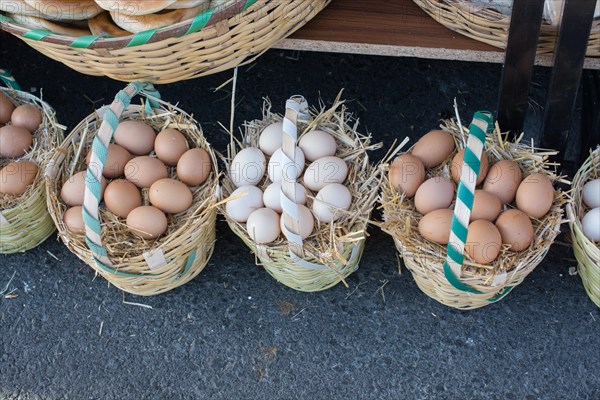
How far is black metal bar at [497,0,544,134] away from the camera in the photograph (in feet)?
5.83

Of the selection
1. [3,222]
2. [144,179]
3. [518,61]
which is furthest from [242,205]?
[518,61]

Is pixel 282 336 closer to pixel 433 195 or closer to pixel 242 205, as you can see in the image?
pixel 242 205

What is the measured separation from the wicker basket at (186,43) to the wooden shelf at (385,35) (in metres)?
0.08

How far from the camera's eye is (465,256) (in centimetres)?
181

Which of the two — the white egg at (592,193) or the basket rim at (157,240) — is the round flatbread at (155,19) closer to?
the basket rim at (157,240)

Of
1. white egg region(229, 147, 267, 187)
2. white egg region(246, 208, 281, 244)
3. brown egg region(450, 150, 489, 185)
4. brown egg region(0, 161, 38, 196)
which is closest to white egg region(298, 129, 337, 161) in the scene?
white egg region(229, 147, 267, 187)

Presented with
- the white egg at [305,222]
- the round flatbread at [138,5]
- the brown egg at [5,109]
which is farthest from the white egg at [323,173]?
the brown egg at [5,109]

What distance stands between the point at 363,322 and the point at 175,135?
0.78m

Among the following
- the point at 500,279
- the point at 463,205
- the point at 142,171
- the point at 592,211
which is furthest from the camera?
the point at 142,171

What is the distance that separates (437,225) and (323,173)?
35cm

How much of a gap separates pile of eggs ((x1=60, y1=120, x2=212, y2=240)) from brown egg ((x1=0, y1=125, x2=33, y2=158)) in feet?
0.79

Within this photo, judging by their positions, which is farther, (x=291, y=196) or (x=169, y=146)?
(x=169, y=146)

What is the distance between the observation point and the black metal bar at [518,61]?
178 centimetres

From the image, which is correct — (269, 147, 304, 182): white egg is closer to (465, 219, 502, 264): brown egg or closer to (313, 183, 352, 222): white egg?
(313, 183, 352, 222): white egg
